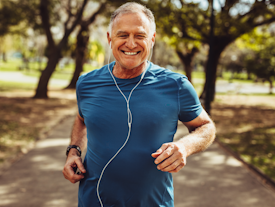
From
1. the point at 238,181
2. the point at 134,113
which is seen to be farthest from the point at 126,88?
the point at 238,181

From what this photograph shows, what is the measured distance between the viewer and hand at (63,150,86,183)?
1.93 m

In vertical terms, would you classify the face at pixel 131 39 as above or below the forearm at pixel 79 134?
above

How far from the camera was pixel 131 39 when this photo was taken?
1.83m

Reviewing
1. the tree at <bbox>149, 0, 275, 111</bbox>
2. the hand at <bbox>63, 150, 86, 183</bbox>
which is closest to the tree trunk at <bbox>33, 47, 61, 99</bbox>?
the tree at <bbox>149, 0, 275, 111</bbox>

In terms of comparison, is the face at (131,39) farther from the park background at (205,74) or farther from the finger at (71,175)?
the park background at (205,74)

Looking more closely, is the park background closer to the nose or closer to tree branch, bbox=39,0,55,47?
tree branch, bbox=39,0,55,47

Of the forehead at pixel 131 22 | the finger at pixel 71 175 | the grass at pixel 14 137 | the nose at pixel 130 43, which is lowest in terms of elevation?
the grass at pixel 14 137

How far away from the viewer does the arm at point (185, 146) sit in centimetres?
161

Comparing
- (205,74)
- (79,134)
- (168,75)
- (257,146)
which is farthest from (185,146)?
(205,74)

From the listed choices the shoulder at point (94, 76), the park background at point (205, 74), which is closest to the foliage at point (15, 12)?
the park background at point (205, 74)

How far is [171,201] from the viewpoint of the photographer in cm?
192

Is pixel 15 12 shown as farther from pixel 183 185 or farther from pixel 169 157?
pixel 169 157

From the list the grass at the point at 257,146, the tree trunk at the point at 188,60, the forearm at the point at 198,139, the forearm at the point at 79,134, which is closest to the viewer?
the forearm at the point at 198,139

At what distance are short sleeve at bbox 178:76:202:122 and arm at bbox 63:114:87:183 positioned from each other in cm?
79
